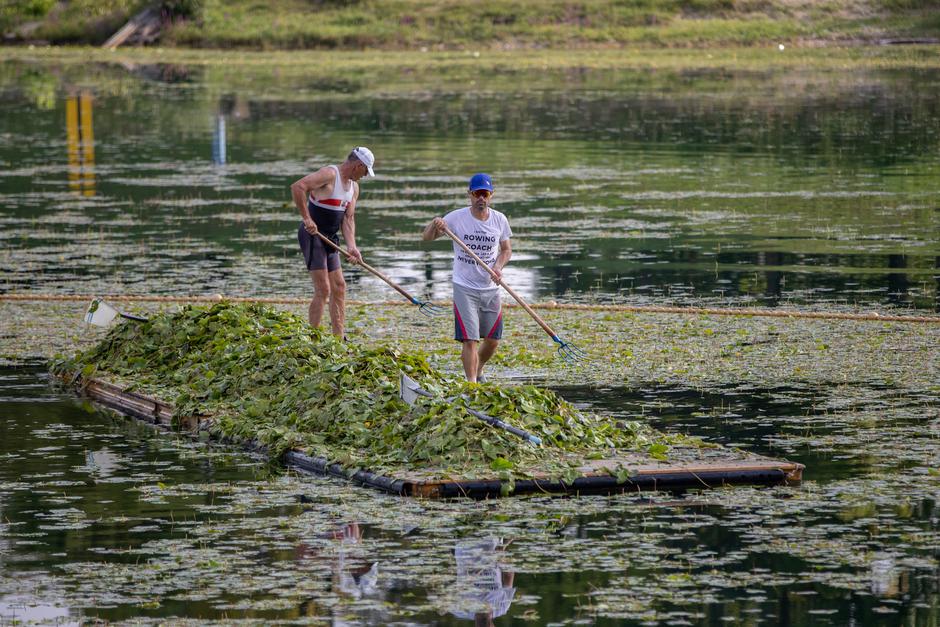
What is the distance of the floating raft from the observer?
11.2m

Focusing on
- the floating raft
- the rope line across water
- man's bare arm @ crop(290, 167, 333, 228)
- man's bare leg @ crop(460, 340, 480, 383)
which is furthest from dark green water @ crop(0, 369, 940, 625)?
the rope line across water

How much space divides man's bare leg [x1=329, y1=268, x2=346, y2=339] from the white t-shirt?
1.98 metres

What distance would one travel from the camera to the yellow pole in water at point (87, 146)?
32.5 metres

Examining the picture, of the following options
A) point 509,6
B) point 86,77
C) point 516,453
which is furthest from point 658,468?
point 509,6

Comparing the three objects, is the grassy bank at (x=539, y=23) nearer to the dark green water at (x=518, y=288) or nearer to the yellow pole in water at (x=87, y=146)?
the dark green water at (x=518, y=288)

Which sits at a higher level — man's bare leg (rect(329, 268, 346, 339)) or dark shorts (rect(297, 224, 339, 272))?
dark shorts (rect(297, 224, 339, 272))

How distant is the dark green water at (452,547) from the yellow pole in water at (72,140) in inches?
831

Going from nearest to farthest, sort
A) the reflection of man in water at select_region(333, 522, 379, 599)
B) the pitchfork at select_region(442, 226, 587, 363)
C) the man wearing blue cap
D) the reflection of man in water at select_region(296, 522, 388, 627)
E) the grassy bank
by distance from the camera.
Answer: the reflection of man in water at select_region(296, 522, 388, 627)
the reflection of man in water at select_region(333, 522, 379, 599)
the pitchfork at select_region(442, 226, 587, 363)
the man wearing blue cap
the grassy bank

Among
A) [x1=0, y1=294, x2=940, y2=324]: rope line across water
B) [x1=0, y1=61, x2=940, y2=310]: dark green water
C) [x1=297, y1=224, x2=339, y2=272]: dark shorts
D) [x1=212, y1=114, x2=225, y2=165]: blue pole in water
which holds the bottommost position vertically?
[x1=212, y1=114, x2=225, y2=165]: blue pole in water

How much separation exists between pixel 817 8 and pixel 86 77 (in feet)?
110

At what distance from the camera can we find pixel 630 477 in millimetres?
11336

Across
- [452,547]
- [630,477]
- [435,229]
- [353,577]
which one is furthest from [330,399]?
[353,577]

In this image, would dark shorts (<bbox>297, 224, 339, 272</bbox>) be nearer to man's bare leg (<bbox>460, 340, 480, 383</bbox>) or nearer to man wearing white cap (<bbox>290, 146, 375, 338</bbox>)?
man wearing white cap (<bbox>290, 146, 375, 338</bbox>)

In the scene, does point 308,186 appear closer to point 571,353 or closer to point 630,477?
point 571,353
